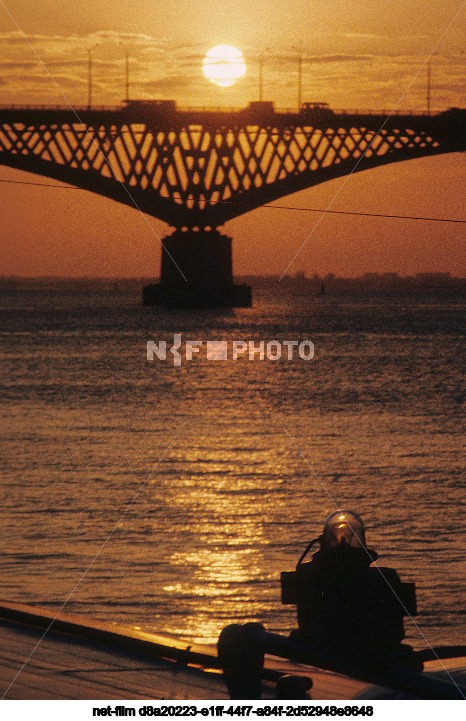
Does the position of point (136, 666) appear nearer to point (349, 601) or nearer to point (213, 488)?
point (349, 601)

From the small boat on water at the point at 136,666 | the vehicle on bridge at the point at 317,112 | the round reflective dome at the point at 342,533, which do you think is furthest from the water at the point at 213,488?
the vehicle on bridge at the point at 317,112

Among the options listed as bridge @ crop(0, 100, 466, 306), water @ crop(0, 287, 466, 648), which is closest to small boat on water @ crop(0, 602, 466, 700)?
water @ crop(0, 287, 466, 648)

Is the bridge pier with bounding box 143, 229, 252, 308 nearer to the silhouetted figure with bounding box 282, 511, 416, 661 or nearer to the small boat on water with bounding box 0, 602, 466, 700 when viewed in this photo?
the small boat on water with bounding box 0, 602, 466, 700

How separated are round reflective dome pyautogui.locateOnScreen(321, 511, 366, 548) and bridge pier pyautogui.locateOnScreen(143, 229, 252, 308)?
2860 inches

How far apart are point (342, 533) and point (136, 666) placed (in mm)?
1628

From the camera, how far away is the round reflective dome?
5727 mm

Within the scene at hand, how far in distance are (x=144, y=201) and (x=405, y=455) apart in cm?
5158

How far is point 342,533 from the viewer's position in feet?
18.9

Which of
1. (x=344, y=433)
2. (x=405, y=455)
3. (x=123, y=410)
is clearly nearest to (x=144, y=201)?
(x=123, y=410)

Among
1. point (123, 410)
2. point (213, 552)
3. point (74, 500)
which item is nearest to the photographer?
point (213, 552)

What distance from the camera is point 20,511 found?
601 inches

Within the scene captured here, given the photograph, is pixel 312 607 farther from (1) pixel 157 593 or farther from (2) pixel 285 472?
(2) pixel 285 472

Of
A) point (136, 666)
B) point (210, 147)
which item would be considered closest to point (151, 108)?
point (210, 147)

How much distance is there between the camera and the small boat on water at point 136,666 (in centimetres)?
528
